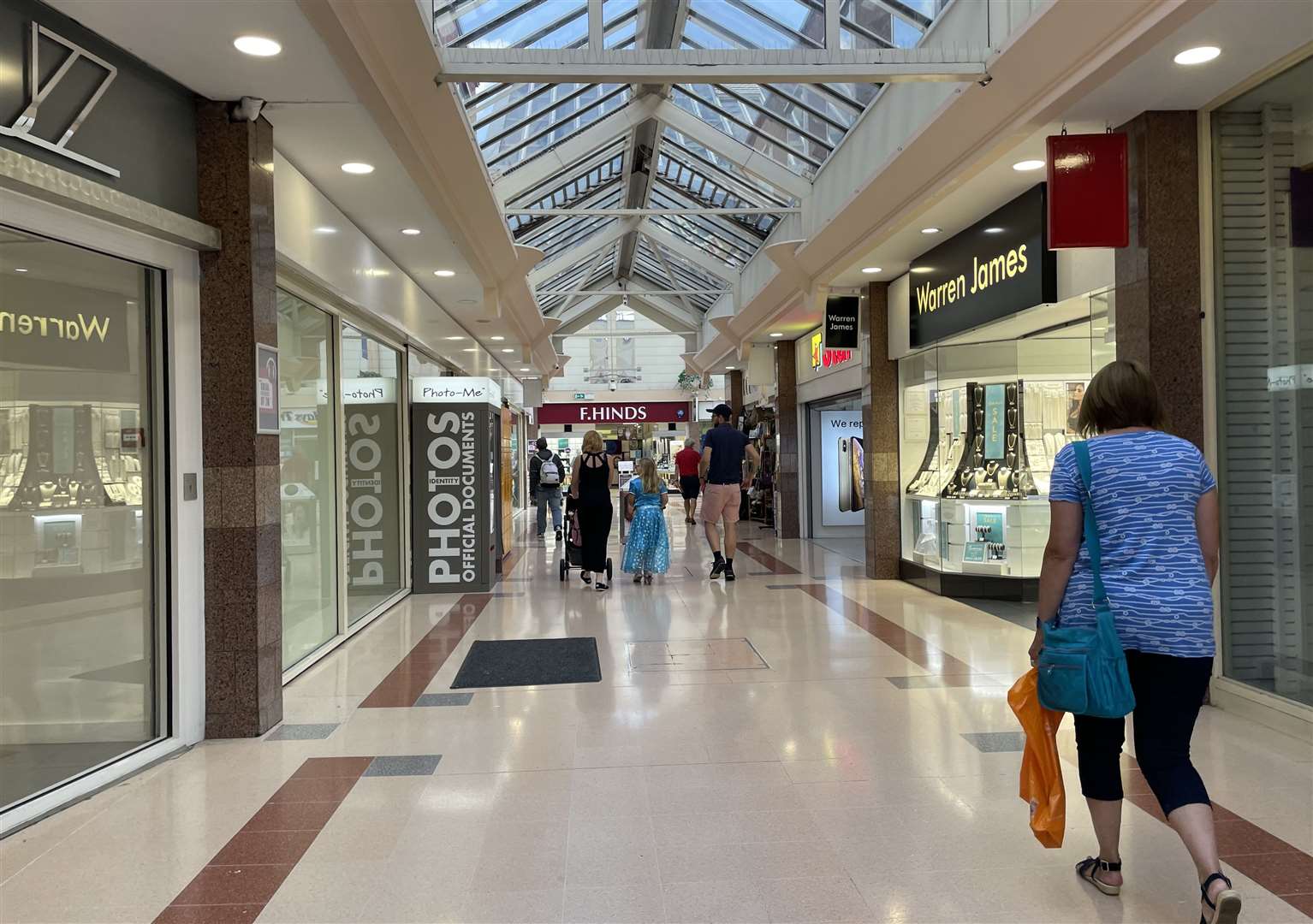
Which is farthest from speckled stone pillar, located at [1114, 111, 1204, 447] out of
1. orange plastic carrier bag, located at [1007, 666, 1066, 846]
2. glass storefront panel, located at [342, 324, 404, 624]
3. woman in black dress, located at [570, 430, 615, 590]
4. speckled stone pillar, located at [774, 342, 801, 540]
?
speckled stone pillar, located at [774, 342, 801, 540]

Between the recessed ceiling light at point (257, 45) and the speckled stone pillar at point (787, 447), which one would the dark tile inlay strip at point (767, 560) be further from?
the recessed ceiling light at point (257, 45)

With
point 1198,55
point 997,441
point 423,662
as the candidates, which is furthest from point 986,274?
point 423,662

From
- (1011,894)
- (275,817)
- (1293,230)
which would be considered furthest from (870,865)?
(1293,230)

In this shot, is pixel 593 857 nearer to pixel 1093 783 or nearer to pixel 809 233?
pixel 1093 783

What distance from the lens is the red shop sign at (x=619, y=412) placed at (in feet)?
94.4

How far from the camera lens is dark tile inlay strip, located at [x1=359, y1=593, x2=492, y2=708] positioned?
15.9ft

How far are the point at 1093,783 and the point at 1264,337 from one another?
9.32ft

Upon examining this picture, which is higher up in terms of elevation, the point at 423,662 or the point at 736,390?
the point at 736,390

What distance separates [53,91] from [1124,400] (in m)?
3.61

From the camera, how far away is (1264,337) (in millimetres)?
4348

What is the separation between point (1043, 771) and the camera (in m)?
2.58

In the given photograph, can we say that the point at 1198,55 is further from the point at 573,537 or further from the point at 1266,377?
the point at 573,537

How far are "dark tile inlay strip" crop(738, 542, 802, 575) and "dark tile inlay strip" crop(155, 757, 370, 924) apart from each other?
6.55 meters

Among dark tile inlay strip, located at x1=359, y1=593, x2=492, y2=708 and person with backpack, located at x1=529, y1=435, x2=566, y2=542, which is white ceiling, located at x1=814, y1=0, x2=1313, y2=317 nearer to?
dark tile inlay strip, located at x1=359, y1=593, x2=492, y2=708
